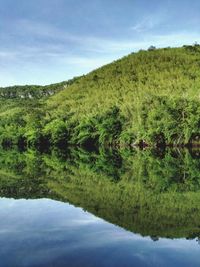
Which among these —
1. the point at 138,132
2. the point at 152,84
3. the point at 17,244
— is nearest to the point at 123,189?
Result: the point at 17,244

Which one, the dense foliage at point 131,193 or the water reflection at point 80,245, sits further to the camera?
the dense foliage at point 131,193

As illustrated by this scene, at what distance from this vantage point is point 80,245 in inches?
671

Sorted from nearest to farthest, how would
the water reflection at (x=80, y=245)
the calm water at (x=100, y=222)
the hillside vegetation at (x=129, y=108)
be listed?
the water reflection at (x=80, y=245), the calm water at (x=100, y=222), the hillside vegetation at (x=129, y=108)

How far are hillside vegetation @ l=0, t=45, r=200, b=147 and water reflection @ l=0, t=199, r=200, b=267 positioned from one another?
72.5 metres

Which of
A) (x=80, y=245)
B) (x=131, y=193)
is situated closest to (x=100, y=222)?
(x=80, y=245)

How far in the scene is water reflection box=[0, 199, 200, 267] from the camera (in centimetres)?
1504

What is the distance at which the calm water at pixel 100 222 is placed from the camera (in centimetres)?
1556

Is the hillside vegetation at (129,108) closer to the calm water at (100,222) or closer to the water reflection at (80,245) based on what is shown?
the calm water at (100,222)

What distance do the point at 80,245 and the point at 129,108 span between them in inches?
3743

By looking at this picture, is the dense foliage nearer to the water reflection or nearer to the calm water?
the calm water

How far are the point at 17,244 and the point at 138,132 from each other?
84619 millimetres

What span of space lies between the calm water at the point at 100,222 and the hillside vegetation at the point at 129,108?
189ft

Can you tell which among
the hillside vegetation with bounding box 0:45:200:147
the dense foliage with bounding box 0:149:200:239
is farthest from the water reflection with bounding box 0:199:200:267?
the hillside vegetation with bounding box 0:45:200:147

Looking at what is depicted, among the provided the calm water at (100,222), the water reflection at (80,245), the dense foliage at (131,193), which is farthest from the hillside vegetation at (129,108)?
the water reflection at (80,245)
